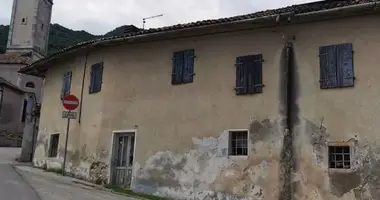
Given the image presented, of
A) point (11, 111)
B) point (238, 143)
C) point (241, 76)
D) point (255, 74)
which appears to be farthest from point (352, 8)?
point (11, 111)

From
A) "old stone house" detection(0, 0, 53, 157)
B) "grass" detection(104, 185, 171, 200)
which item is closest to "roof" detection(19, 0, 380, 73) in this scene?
"grass" detection(104, 185, 171, 200)

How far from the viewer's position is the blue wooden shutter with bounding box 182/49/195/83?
1364cm

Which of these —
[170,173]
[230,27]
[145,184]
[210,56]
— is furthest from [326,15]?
[145,184]

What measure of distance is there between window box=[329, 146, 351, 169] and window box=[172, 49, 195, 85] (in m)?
4.93

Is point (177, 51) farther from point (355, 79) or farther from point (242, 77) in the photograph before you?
point (355, 79)

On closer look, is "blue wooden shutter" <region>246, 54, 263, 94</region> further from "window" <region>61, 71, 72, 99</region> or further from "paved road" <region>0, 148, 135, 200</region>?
"window" <region>61, 71, 72, 99</region>

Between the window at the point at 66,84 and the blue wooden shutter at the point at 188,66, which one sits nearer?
the blue wooden shutter at the point at 188,66

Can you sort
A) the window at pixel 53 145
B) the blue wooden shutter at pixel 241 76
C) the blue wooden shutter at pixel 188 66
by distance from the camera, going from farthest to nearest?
the window at pixel 53 145, the blue wooden shutter at pixel 188 66, the blue wooden shutter at pixel 241 76

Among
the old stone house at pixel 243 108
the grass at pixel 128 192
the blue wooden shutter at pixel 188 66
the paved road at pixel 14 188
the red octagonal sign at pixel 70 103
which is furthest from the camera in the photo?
the red octagonal sign at pixel 70 103

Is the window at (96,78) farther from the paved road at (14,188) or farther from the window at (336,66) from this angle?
the window at (336,66)

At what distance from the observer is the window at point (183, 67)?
13.7 m

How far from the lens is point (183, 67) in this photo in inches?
543

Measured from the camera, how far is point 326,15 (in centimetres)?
1145

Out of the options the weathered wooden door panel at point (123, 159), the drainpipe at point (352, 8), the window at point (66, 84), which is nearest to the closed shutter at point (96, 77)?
the window at point (66, 84)
